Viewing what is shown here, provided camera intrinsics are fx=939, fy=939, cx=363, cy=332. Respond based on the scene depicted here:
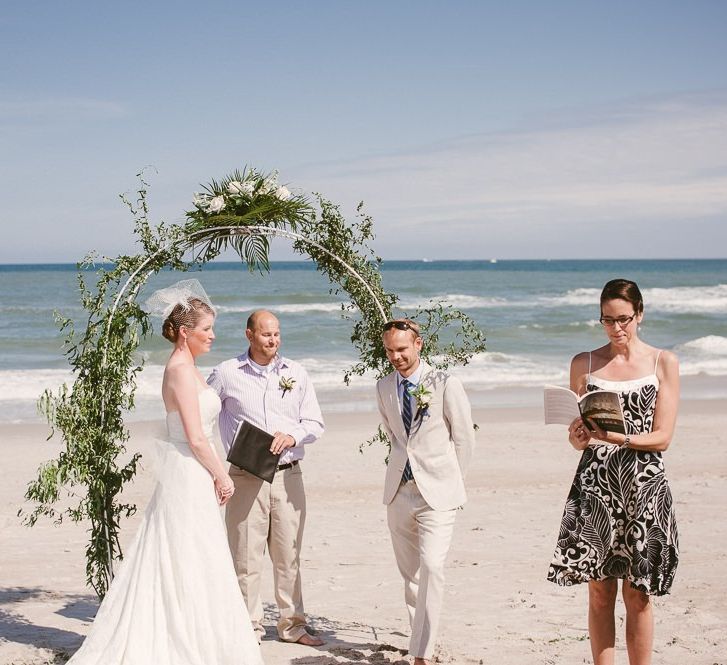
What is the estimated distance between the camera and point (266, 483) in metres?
5.89

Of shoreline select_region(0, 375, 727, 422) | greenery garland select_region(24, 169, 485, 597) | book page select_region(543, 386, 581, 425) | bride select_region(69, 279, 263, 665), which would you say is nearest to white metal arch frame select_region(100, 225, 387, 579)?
greenery garland select_region(24, 169, 485, 597)

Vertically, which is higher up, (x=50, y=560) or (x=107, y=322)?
(x=107, y=322)

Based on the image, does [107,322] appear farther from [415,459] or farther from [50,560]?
[50,560]

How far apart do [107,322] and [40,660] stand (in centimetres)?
207

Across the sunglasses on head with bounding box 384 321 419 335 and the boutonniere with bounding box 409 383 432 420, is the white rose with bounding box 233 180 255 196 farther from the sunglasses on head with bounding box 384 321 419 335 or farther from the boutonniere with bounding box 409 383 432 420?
the boutonniere with bounding box 409 383 432 420

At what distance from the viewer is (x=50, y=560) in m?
7.93

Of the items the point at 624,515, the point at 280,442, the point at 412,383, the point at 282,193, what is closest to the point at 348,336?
the point at 282,193

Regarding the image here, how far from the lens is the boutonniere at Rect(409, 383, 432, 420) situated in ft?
17.4

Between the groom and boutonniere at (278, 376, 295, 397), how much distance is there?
659mm

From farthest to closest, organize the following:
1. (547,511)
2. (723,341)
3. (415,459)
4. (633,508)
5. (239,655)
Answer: (723,341) → (547,511) → (415,459) → (239,655) → (633,508)

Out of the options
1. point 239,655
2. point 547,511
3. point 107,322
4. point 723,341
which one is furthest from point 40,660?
point 723,341

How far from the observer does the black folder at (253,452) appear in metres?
5.61

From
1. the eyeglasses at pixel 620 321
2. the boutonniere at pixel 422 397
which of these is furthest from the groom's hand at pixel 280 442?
the eyeglasses at pixel 620 321

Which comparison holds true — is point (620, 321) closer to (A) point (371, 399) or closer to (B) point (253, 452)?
(B) point (253, 452)
